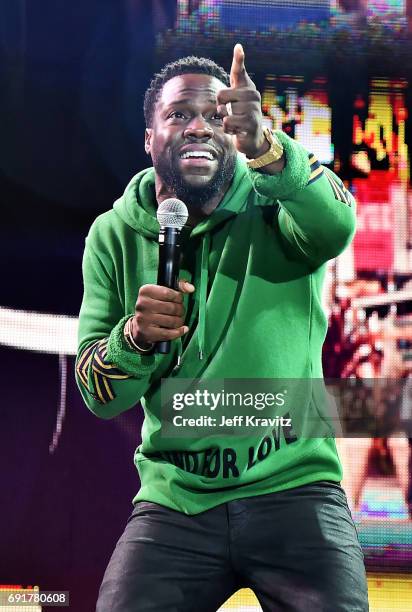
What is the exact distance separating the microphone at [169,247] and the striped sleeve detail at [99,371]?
227 millimetres

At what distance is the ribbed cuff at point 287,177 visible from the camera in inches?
59.7

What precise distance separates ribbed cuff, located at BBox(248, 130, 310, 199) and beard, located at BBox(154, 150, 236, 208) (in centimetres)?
31

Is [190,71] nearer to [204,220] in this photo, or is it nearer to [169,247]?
[204,220]

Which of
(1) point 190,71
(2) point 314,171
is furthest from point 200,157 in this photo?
(2) point 314,171

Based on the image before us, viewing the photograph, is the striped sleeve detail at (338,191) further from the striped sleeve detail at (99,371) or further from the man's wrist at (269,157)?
the striped sleeve detail at (99,371)

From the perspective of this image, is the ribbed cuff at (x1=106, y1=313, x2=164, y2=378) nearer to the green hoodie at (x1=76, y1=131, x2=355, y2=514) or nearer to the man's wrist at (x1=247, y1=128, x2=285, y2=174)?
the green hoodie at (x1=76, y1=131, x2=355, y2=514)

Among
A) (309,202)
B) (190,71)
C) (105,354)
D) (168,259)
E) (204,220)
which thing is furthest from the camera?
(190,71)

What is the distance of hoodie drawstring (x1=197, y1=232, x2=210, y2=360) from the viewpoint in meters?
1.74

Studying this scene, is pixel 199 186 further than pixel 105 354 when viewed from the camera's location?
Yes

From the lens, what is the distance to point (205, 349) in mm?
1771

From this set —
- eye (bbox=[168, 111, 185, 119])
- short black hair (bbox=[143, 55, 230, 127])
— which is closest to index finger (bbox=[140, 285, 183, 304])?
eye (bbox=[168, 111, 185, 119])

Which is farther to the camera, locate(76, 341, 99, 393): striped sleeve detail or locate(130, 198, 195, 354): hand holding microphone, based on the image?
locate(76, 341, 99, 393): striped sleeve detail

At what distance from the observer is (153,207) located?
1.91 metres

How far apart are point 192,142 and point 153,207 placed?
6.7 inches
